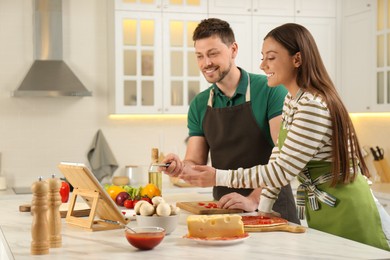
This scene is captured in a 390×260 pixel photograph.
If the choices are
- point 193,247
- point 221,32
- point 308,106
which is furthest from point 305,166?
point 221,32

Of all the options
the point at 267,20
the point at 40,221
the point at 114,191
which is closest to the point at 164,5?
the point at 267,20

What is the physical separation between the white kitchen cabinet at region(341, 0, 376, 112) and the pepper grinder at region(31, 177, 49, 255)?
3.98 m

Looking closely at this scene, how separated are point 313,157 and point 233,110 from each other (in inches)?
37.5

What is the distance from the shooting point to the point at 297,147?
2592 millimetres

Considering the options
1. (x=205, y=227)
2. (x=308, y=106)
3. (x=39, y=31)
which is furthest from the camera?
(x=39, y=31)

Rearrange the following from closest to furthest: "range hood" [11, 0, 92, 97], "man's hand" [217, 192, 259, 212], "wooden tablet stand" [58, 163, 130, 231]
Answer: "wooden tablet stand" [58, 163, 130, 231], "man's hand" [217, 192, 259, 212], "range hood" [11, 0, 92, 97]

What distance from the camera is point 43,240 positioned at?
219cm

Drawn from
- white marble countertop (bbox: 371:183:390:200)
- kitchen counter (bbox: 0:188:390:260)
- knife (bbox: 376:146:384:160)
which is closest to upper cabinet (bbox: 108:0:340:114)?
knife (bbox: 376:146:384:160)

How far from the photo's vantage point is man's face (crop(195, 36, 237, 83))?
3.43 m

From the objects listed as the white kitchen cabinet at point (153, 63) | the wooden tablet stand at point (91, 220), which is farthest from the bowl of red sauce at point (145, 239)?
the white kitchen cabinet at point (153, 63)

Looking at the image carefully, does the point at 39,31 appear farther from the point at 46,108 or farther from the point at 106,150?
the point at 106,150

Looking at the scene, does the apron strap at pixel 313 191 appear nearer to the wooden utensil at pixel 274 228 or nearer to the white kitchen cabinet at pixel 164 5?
the wooden utensil at pixel 274 228

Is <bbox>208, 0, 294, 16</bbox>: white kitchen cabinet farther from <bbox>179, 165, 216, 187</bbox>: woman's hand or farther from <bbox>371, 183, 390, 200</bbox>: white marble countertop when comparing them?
<bbox>179, 165, 216, 187</bbox>: woman's hand

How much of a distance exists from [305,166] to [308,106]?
0.89 feet
